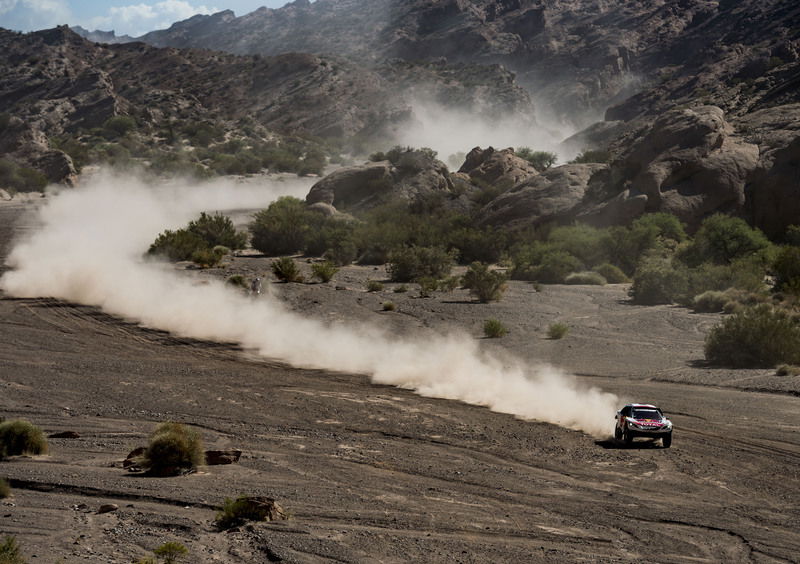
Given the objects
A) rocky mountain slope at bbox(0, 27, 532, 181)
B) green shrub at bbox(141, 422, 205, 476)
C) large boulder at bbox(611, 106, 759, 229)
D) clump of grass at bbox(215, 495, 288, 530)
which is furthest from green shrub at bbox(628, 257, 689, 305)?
rocky mountain slope at bbox(0, 27, 532, 181)

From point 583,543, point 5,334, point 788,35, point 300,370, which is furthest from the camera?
point 788,35

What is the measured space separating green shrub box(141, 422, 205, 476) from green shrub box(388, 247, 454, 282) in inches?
1066

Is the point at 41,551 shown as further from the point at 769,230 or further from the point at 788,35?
the point at 788,35

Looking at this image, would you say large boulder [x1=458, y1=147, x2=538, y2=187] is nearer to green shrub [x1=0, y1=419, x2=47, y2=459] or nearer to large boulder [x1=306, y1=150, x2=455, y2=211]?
large boulder [x1=306, y1=150, x2=455, y2=211]

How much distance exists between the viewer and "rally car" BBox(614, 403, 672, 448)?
16359 mm

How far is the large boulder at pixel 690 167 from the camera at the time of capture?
1837 inches

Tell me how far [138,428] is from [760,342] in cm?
1630

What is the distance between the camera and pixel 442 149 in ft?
347

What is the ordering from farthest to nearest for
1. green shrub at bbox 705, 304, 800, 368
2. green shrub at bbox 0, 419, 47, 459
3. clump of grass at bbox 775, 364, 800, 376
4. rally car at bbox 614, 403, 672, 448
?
green shrub at bbox 705, 304, 800, 368
clump of grass at bbox 775, 364, 800, 376
rally car at bbox 614, 403, 672, 448
green shrub at bbox 0, 419, 47, 459

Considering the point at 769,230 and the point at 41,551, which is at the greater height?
the point at 769,230

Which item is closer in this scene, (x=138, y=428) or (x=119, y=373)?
(x=138, y=428)

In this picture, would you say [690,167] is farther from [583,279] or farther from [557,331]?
[557,331]

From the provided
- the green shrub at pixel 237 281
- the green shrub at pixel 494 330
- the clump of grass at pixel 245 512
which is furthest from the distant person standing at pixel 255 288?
the clump of grass at pixel 245 512

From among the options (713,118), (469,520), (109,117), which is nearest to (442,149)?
(109,117)
